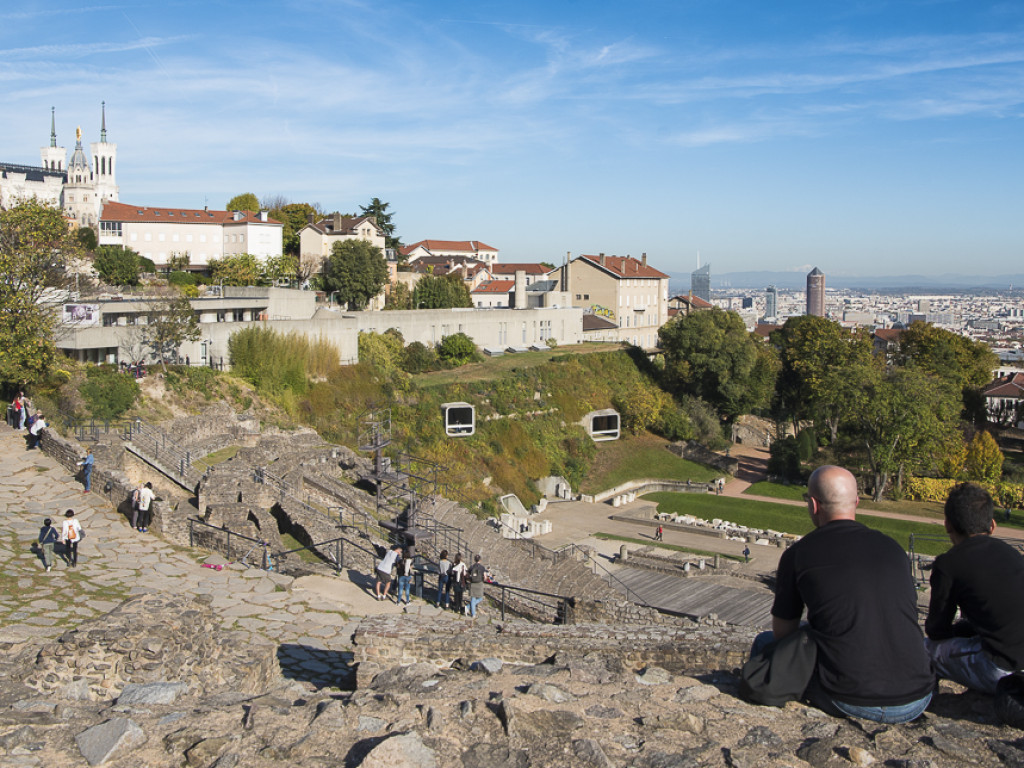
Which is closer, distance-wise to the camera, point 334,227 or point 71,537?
point 71,537

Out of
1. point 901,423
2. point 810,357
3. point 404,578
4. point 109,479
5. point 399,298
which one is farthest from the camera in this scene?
point 399,298

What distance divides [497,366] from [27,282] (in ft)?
84.2

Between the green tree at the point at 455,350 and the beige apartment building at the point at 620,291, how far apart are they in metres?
21.0

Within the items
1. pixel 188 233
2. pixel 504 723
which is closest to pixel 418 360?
pixel 188 233

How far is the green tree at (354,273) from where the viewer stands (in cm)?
5031

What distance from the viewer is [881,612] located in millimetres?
4648

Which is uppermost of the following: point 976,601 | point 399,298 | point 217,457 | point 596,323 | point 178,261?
point 178,261

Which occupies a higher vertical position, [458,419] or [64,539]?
[64,539]

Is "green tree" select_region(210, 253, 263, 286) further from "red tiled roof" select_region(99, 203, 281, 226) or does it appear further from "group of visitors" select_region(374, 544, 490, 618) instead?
"group of visitors" select_region(374, 544, 490, 618)

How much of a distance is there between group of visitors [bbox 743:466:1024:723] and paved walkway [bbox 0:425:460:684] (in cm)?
550

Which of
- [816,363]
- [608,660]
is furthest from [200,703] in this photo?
[816,363]

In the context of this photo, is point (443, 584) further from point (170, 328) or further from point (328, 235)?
point (328, 235)

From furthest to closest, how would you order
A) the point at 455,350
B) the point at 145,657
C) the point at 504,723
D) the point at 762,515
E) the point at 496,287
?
the point at 496,287, the point at 455,350, the point at 762,515, the point at 145,657, the point at 504,723

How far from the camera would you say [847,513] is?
4.89 m
